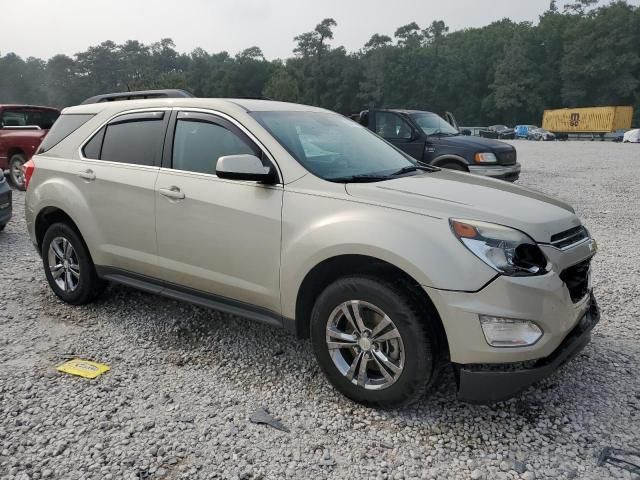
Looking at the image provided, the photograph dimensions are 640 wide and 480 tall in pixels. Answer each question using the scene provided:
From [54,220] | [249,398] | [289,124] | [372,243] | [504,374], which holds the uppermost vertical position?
[289,124]

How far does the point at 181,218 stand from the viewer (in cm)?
357

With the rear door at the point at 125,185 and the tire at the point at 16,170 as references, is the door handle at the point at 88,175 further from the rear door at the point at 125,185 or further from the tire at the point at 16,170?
the tire at the point at 16,170

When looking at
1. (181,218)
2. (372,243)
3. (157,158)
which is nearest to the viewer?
(372,243)

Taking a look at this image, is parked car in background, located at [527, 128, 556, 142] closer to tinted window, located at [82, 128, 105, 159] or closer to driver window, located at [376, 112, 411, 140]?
driver window, located at [376, 112, 411, 140]

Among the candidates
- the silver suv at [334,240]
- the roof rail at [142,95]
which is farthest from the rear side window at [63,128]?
the roof rail at [142,95]

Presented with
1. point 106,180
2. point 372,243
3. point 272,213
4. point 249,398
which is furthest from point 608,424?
point 106,180

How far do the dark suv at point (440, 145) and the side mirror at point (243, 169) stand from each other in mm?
7029

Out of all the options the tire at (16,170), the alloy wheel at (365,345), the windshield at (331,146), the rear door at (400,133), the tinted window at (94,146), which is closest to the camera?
the alloy wheel at (365,345)

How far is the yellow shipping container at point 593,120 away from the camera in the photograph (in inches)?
2025

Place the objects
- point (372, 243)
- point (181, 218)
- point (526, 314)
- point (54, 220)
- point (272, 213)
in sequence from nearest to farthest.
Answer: point (526, 314) → point (372, 243) → point (272, 213) → point (181, 218) → point (54, 220)

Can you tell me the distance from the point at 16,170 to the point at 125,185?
9259 millimetres

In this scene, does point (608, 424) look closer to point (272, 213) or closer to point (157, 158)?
point (272, 213)

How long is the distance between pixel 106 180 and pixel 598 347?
3.90 meters

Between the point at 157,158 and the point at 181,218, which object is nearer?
the point at 181,218
